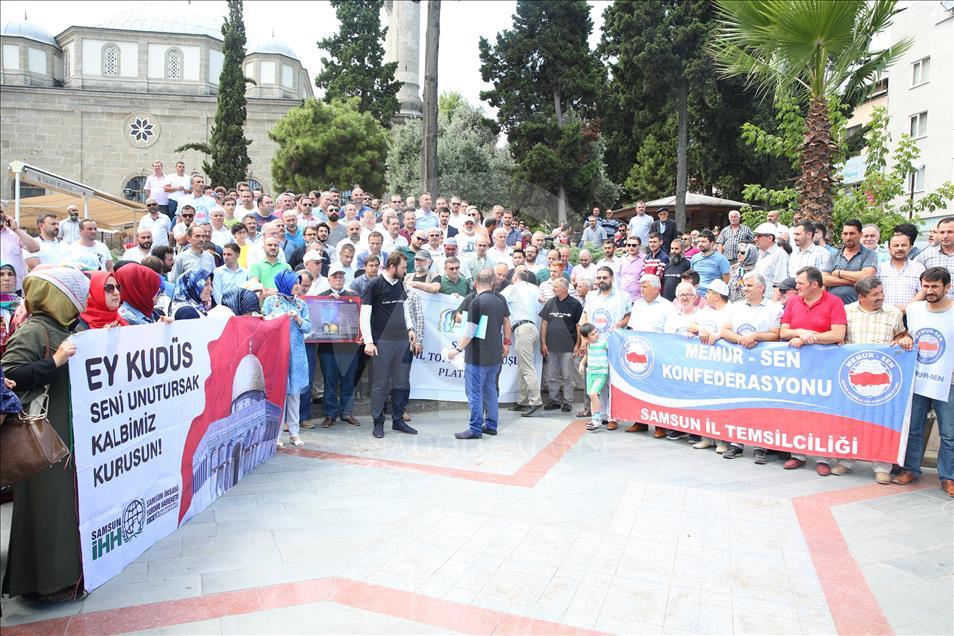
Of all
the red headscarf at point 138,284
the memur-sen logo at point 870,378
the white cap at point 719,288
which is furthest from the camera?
the white cap at point 719,288

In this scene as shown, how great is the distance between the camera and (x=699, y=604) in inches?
160

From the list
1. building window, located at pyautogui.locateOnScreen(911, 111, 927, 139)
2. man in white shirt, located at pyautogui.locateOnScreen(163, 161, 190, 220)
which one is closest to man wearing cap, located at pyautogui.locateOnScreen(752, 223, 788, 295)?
man in white shirt, located at pyautogui.locateOnScreen(163, 161, 190, 220)

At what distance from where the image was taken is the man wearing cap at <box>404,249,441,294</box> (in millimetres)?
9391

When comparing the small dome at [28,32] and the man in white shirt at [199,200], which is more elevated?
the small dome at [28,32]

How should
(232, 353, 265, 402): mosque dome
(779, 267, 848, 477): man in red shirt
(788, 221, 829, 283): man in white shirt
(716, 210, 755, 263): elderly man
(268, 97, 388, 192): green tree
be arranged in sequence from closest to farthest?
(232, 353, 265, 402): mosque dome < (779, 267, 848, 477): man in red shirt < (788, 221, 829, 283): man in white shirt < (716, 210, 755, 263): elderly man < (268, 97, 388, 192): green tree

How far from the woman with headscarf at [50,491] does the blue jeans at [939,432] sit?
7014 millimetres

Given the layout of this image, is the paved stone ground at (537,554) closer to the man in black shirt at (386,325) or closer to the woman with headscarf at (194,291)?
the man in black shirt at (386,325)

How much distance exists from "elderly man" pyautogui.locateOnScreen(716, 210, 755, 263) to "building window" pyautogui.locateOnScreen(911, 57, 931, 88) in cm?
2891

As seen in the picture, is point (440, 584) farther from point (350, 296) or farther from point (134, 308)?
point (350, 296)

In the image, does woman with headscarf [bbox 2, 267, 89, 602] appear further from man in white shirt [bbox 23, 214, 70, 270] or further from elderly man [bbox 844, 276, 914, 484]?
elderly man [bbox 844, 276, 914, 484]

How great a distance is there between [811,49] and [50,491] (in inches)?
454

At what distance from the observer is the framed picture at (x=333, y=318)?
842cm

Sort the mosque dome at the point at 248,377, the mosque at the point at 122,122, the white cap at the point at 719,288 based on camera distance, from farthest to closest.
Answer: the mosque at the point at 122,122
the white cap at the point at 719,288
the mosque dome at the point at 248,377

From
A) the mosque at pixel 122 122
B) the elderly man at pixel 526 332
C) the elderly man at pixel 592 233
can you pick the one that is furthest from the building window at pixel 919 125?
the elderly man at pixel 526 332
